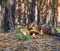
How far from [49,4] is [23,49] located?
13010 mm

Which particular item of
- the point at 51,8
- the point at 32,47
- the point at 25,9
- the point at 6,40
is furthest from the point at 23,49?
the point at 25,9

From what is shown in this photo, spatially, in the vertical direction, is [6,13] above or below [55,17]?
above

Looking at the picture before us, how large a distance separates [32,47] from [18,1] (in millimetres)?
13667

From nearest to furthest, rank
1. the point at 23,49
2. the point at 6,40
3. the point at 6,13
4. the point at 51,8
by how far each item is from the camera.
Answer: the point at 23,49 → the point at 6,40 → the point at 6,13 → the point at 51,8

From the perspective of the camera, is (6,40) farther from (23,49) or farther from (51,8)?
(51,8)

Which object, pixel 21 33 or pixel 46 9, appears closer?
pixel 21 33

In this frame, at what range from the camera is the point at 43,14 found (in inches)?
749

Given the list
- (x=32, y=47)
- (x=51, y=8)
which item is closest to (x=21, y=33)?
(x=32, y=47)

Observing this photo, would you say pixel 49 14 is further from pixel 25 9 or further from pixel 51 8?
pixel 25 9

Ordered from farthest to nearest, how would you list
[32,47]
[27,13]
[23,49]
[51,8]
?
[27,13]
[51,8]
[32,47]
[23,49]

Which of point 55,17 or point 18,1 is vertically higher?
point 18,1

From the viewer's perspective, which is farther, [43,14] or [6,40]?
[43,14]

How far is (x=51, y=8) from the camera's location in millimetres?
18234

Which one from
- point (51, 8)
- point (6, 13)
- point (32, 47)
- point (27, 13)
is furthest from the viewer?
point (27, 13)
